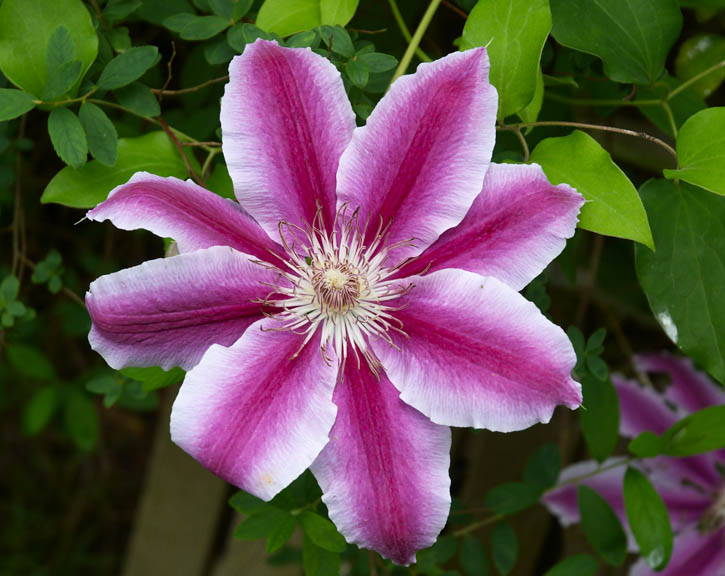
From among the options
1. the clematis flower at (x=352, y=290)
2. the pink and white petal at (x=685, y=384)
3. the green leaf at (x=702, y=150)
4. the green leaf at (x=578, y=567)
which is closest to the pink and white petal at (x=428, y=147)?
the clematis flower at (x=352, y=290)

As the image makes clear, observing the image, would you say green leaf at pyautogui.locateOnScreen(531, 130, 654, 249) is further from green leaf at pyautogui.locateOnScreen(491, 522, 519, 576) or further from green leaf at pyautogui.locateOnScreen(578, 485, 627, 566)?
green leaf at pyautogui.locateOnScreen(491, 522, 519, 576)

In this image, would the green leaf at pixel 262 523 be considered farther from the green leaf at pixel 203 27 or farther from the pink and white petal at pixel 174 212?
the green leaf at pixel 203 27

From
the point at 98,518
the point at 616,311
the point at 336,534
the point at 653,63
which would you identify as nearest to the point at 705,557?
the point at 616,311

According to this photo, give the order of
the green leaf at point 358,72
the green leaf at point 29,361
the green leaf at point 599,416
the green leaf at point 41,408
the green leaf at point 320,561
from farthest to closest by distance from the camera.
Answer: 1. the green leaf at point 41,408
2. the green leaf at point 29,361
3. the green leaf at point 599,416
4. the green leaf at point 320,561
5. the green leaf at point 358,72

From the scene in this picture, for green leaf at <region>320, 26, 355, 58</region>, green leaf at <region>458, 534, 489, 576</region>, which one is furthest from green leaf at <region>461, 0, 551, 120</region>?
green leaf at <region>458, 534, 489, 576</region>

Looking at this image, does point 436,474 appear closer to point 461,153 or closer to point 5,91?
point 461,153

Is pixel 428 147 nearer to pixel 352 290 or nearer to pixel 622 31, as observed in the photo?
pixel 352 290

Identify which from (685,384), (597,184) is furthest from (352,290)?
(685,384)
